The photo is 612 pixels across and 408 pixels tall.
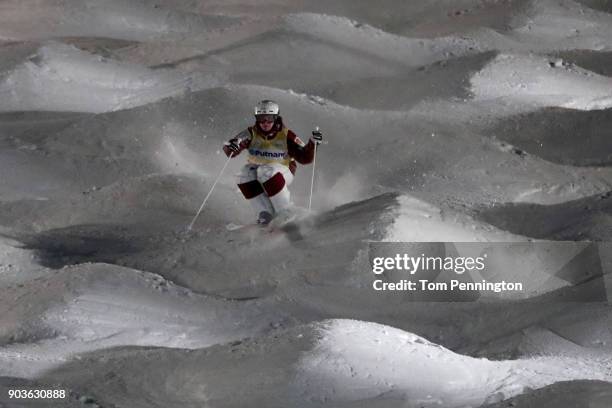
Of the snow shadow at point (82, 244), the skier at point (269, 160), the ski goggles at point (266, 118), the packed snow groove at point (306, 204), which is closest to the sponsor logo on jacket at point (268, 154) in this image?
the skier at point (269, 160)

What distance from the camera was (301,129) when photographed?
45.9ft

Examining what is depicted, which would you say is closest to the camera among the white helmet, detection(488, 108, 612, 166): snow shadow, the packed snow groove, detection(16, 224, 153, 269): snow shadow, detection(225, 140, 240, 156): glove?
the packed snow groove

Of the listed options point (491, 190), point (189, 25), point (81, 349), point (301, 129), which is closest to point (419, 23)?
point (189, 25)

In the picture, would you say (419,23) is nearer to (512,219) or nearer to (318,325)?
(512,219)

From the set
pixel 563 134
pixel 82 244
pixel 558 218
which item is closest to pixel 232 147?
pixel 82 244

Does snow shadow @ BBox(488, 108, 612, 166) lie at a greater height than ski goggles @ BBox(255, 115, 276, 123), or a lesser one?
lesser

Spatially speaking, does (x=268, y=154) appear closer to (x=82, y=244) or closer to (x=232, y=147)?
(x=232, y=147)

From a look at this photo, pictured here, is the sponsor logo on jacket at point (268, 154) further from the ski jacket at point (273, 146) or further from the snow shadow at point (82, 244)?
the snow shadow at point (82, 244)

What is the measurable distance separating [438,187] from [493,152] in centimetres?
93

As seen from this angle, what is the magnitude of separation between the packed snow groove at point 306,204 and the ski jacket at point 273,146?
563 millimetres

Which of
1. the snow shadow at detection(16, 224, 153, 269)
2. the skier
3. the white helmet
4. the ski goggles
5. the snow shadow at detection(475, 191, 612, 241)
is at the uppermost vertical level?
the white helmet

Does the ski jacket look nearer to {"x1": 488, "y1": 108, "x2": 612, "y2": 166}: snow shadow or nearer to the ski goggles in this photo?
the ski goggles

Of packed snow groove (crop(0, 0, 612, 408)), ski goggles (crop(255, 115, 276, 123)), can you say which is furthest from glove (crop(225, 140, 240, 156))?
packed snow groove (crop(0, 0, 612, 408))

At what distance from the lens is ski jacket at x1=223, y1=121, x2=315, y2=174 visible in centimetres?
1112
